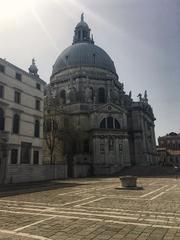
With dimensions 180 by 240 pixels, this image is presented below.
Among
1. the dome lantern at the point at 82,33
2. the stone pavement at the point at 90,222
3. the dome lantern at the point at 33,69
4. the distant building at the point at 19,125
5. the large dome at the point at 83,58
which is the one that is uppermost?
the dome lantern at the point at 82,33

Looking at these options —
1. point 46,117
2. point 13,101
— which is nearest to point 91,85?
point 46,117

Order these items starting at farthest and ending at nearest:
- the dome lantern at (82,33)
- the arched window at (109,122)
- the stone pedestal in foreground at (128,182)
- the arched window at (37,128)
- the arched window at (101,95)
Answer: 1. the dome lantern at (82,33)
2. the arched window at (101,95)
3. the arched window at (109,122)
4. the arched window at (37,128)
5. the stone pedestal in foreground at (128,182)

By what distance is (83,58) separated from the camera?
78000mm

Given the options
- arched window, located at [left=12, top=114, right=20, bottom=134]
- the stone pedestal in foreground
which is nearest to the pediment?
arched window, located at [left=12, top=114, right=20, bottom=134]

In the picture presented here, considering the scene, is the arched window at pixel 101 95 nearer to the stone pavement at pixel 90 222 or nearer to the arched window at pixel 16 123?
the arched window at pixel 16 123

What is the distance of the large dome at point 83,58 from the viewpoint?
254 feet

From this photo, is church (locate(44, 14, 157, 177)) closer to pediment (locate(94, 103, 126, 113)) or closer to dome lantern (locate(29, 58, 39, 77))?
pediment (locate(94, 103, 126, 113))

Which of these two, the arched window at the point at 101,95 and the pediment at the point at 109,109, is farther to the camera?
the arched window at the point at 101,95

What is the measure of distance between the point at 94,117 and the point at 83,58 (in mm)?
23675

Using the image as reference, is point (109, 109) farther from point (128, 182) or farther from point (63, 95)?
point (128, 182)

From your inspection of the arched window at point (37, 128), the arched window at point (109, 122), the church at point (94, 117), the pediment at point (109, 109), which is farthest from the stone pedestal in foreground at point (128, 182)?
the pediment at point (109, 109)

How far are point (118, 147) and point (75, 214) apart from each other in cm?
5210

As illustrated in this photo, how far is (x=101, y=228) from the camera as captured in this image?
8102 mm

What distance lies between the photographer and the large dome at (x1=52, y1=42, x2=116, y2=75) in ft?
254
